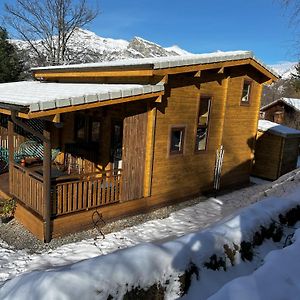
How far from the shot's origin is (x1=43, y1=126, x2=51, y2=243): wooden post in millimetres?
6586

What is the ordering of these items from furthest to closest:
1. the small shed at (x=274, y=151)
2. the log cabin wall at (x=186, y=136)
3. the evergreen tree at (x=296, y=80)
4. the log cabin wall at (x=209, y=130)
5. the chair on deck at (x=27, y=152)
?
1. the evergreen tree at (x=296, y=80)
2. the small shed at (x=274, y=151)
3. the chair on deck at (x=27, y=152)
4. the log cabin wall at (x=209, y=130)
5. the log cabin wall at (x=186, y=136)

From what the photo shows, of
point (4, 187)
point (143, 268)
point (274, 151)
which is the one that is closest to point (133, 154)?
point (4, 187)

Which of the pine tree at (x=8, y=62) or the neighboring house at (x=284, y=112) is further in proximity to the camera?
the neighboring house at (x=284, y=112)

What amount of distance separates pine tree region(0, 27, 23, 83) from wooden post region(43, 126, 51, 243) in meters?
21.2

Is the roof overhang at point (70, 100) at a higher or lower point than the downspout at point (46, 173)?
A: higher

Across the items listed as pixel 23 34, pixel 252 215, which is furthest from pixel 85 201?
pixel 23 34

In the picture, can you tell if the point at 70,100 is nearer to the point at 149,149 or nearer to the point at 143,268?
the point at 149,149

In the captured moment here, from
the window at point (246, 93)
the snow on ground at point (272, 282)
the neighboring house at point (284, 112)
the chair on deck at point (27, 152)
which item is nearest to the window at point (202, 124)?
the window at point (246, 93)

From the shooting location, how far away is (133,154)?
324 inches

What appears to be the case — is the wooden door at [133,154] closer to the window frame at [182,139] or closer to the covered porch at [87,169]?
the covered porch at [87,169]

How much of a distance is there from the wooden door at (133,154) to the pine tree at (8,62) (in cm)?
2071

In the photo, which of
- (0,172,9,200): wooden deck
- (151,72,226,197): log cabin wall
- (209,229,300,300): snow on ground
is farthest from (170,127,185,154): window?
(209,229,300,300): snow on ground

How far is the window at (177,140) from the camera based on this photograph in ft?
30.1

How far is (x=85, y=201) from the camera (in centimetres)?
757
